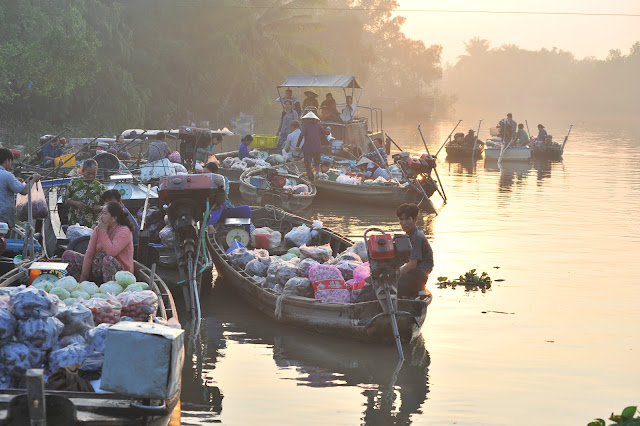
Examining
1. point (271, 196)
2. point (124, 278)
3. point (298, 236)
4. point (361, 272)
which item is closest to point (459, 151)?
point (271, 196)

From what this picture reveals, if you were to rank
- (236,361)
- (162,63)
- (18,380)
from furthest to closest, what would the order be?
(162,63), (236,361), (18,380)

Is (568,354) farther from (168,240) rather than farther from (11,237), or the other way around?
(11,237)

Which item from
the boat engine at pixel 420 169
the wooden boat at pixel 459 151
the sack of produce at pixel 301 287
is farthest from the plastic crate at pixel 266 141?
the sack of produce at pixel 301 287

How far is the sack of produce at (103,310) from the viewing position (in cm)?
672

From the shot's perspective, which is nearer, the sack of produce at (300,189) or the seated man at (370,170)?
the sack of produce at (300,189)

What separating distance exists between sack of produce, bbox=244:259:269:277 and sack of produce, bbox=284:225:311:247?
122cm

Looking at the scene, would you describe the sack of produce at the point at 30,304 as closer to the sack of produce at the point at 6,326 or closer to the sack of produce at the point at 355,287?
the sack of produce at the point at 6,326

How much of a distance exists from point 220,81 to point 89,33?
12.9 meters

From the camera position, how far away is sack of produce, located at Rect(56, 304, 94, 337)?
6.17 metres

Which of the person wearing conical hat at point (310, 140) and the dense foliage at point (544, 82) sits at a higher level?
the dense foliage at point (544, 82)

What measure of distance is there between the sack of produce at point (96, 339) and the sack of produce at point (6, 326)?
528mm

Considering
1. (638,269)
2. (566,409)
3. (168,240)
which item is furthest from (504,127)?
(566,409)

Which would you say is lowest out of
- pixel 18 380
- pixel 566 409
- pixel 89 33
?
pixel 566 409

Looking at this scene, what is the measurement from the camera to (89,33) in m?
27.0
